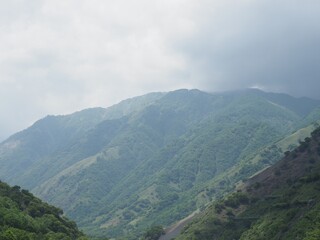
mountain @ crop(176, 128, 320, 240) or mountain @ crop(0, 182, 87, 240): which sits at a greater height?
mountain @ crop(0, 182, 87, 240)

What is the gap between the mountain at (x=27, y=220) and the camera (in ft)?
298

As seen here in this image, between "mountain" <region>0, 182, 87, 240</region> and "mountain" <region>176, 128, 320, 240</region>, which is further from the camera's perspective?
"mountain" <region>176, 128, 320, 240</region>

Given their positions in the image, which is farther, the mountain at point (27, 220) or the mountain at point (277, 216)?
the mountain at point (277, 216)

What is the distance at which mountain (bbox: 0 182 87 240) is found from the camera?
298ft

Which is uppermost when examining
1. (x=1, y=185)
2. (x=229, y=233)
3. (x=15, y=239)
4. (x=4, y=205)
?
(x=1, y=185)

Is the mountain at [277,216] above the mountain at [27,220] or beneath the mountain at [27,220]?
beneath

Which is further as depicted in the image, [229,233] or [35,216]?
[229,233]

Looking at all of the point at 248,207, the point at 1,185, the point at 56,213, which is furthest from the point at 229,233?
the point at 1,185

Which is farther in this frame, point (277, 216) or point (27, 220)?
point (277, 216)

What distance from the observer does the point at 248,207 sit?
630 ft

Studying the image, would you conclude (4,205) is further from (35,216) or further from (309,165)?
(309,165)

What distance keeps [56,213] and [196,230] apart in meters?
81.4

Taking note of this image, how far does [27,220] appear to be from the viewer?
104m

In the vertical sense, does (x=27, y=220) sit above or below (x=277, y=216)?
above
